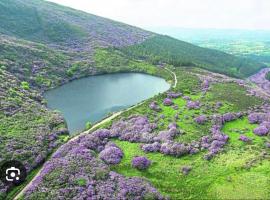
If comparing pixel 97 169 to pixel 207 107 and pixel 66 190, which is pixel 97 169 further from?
pixel 207 107

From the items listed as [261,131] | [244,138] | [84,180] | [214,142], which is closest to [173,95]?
[261,131]

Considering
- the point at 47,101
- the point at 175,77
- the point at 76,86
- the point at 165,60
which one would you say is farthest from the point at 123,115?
the point at 165,60

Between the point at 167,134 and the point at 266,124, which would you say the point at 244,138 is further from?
the point at 167,134

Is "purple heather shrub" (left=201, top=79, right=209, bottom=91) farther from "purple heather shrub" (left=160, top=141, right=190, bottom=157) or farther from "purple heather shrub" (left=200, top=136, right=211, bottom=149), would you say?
"purple heather shrub" (left=160, top=141, right=190, bottom=157)

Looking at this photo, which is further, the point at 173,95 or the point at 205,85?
the point at 205,85

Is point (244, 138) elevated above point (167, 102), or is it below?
below
